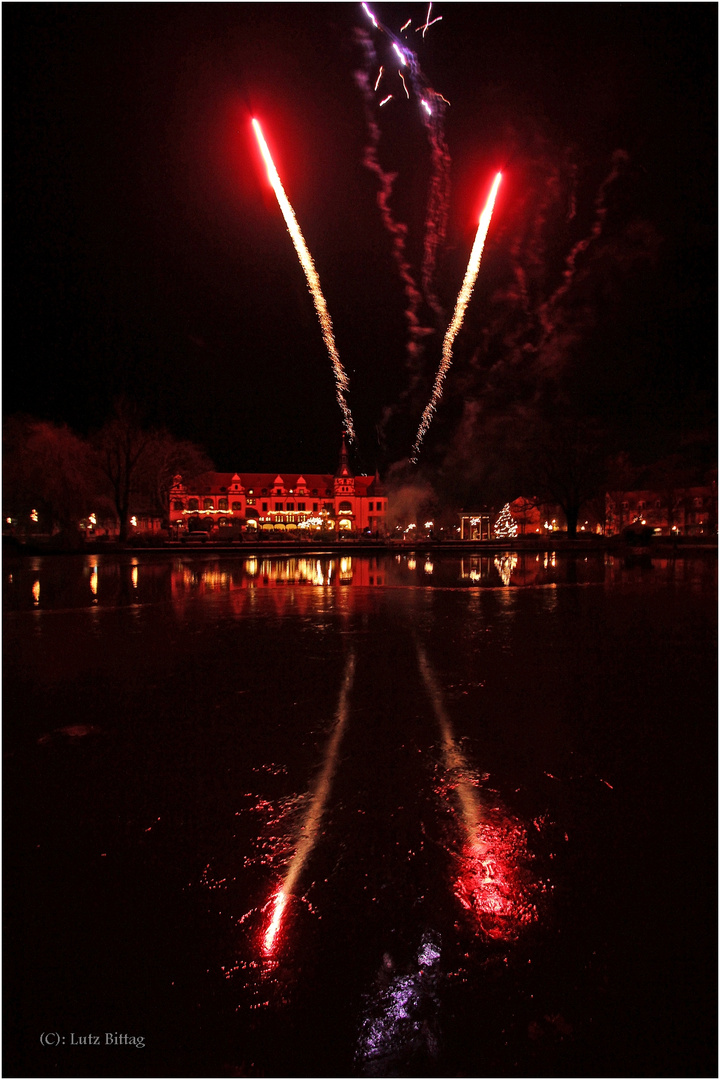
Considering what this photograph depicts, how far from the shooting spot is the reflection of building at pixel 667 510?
5012cm

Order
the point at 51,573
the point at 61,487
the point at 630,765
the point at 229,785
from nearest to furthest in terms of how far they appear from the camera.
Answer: the point at 229,785
the point at 630,765
the point at 51,573
the point at 61,487

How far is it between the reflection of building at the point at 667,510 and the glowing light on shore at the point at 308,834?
52.9 meters

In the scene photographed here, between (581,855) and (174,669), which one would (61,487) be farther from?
(581,855)

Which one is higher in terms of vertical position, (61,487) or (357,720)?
(61,487)

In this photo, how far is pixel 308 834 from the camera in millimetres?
3045

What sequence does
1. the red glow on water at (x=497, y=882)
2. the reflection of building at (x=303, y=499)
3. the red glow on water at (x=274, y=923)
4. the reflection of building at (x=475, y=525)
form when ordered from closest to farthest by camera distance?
the red glow on water at (x=274, y=923), the red glow on water at (x=497, y=882), the reflection of building at (x=475, y=525), the reflection of building at (x=303, y=499)

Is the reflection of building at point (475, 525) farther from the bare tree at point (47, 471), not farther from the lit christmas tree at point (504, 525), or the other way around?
the bare tree at point (47, 471)

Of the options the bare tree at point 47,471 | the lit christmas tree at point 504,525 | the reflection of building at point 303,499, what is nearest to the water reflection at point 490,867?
the bare tree at point 47,471

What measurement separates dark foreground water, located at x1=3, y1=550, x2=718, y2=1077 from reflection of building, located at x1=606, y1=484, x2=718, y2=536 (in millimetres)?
51941

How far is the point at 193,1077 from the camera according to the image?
1.87 metres

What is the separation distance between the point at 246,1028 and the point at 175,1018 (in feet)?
0.99

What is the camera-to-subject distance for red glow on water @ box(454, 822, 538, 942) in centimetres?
238

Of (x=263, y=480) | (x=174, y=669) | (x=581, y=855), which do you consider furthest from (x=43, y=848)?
(x=263, y=480)

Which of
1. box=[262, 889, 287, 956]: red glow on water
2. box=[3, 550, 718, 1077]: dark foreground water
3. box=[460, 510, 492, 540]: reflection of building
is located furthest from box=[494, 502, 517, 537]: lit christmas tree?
box=[262, 889, 287, 956]: red glow on water
